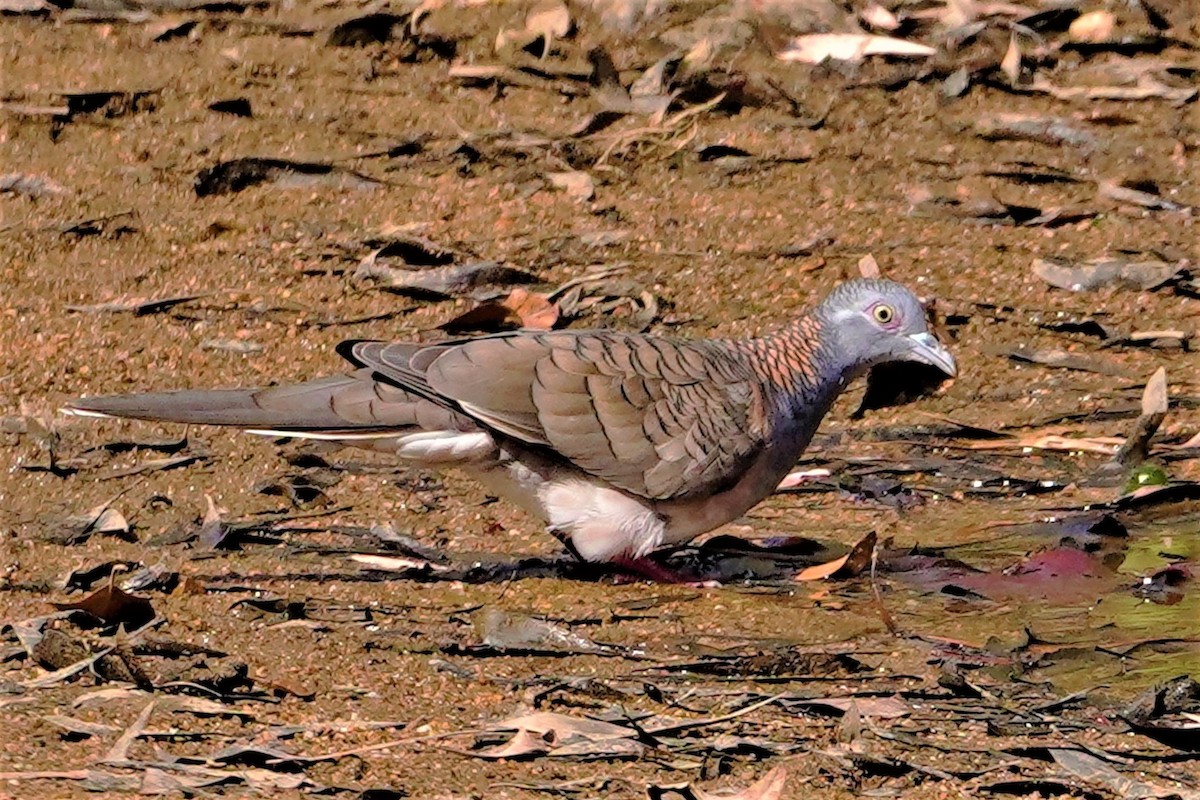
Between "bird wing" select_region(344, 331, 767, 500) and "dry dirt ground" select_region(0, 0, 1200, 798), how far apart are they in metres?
0.32

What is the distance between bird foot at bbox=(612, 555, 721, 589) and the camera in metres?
5.48

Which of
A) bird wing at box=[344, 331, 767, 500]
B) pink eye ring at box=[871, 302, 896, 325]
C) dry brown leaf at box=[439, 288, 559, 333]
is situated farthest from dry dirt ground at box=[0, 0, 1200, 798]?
pink eye ring at box=[871, 302, 896, 325]

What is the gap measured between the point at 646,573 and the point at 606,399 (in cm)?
50

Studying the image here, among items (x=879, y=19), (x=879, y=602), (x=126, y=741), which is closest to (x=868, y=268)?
(x=879, y=19)

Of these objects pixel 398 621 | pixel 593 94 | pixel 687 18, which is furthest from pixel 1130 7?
pixel 398 621

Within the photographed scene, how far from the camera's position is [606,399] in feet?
17.7

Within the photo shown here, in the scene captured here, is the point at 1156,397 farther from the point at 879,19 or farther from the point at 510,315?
the point at 879,19

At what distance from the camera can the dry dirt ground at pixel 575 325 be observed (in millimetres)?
3990

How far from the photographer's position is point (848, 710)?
4043 millimetres

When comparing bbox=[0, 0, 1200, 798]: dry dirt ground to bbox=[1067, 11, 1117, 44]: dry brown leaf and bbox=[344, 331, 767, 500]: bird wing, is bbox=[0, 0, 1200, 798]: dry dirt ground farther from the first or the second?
bbox=[344, 331, 767, 500]: bird wing

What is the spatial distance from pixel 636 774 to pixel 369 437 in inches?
69.2

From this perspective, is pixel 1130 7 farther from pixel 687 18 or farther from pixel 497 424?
pixel 497 424

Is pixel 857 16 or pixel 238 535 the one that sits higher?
pixel 857 16

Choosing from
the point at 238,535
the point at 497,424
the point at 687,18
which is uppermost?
the point at 687,18
